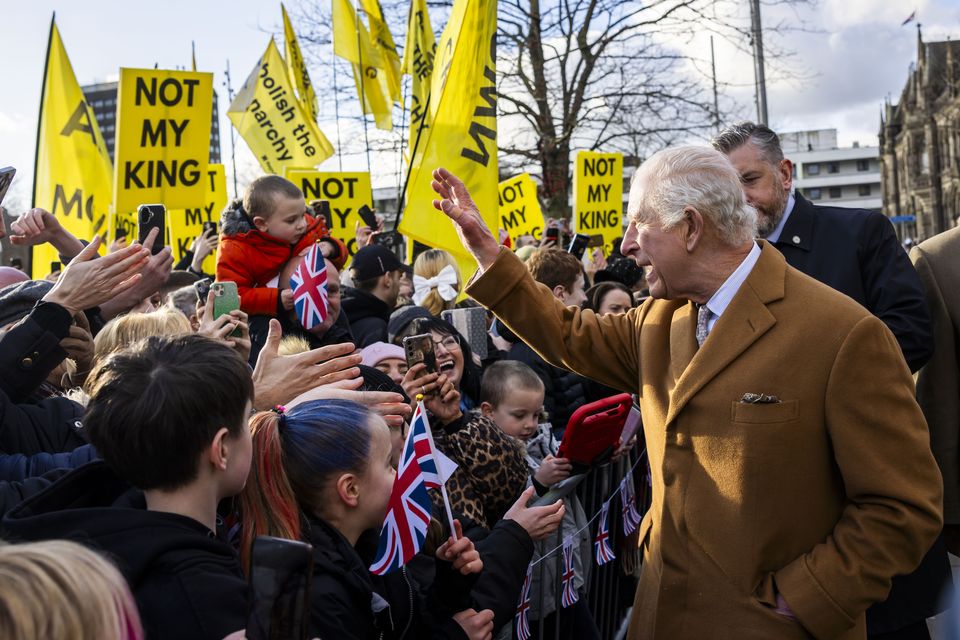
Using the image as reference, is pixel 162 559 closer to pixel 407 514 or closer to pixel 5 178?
pixel 407 514

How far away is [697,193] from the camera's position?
271 cm

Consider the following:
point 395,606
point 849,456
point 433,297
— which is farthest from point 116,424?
point 433,297

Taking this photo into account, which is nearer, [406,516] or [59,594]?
[59,594]

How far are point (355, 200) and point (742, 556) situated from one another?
7649mm

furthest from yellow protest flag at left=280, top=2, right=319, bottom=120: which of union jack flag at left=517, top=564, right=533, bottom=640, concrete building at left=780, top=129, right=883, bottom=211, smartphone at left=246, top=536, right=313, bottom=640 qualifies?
concrete building at left=780, top=129, right=883, bottom=211

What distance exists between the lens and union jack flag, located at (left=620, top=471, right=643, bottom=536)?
4992 mm

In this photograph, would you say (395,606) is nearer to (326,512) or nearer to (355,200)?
(326,512)

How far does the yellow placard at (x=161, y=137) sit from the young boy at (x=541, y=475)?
3.36 metres

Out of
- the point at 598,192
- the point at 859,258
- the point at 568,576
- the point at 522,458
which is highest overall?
the point at 598,192

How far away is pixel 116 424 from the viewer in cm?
207

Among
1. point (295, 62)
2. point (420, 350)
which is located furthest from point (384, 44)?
point (420, 350)

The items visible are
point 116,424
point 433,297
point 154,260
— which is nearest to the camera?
point 116,424

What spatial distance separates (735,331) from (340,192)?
296 inches

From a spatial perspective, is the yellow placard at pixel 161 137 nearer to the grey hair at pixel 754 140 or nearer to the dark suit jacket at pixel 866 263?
the grey hair at pixel 754 140
